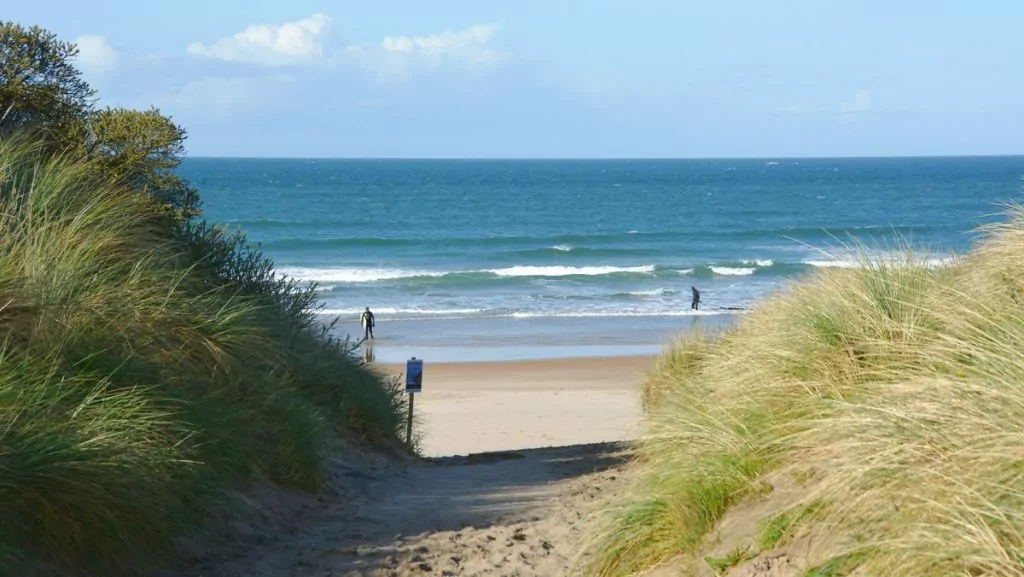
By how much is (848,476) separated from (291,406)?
211 inches

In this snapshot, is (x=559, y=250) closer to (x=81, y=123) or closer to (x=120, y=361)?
(x=81, y=123)

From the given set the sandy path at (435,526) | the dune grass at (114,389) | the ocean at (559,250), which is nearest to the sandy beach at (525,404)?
the ocean at (559,250)

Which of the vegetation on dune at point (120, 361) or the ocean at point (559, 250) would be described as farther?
the ocean at point (559, 250)

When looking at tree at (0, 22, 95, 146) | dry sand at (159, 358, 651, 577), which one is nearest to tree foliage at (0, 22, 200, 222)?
tree at (0, 22, 95, 146)

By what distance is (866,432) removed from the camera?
4246 mm

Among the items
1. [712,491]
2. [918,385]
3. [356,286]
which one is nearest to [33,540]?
[712,491]

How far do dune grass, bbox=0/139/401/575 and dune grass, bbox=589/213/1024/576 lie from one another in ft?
7.19

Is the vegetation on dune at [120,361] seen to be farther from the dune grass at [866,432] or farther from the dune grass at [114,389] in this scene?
the dune grass at [866,432]

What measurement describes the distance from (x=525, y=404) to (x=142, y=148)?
30.8ft

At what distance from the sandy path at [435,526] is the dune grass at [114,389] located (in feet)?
1.40

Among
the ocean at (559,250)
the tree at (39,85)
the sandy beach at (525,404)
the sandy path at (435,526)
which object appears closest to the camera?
the sandy path at (435,526)

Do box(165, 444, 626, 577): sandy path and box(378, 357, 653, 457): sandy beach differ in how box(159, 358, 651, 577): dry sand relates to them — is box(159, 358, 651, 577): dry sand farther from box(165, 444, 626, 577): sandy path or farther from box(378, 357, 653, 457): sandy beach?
box(378, 357, 653, 457): sandy beach

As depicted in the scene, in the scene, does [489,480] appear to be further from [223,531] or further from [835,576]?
[835,576]

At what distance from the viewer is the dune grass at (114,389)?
194 inches
